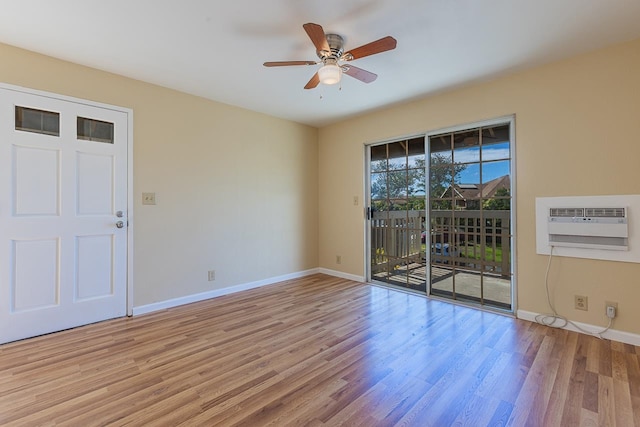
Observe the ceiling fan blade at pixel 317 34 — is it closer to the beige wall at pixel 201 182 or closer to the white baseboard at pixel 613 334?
the beige wall at pixel 201 182

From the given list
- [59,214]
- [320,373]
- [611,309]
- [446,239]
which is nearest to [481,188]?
[446,239]

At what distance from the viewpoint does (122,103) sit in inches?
117

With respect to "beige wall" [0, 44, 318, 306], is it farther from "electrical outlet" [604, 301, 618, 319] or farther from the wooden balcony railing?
"electrical outlet" [604, 301, 618, 319]

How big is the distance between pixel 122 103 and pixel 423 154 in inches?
137

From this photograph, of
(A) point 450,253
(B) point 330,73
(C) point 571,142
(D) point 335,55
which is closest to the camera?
(B) point 330,73

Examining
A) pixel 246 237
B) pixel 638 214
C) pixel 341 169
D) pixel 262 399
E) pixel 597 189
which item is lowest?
pixel 262 399

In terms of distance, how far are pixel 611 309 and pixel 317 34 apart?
3.21 meters

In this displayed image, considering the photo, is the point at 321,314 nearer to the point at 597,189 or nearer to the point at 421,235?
the point at 421,235

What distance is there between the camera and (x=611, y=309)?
95.3 inches

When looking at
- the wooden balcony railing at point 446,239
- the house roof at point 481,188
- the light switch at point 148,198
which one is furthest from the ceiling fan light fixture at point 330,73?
the light switch at point 148,198

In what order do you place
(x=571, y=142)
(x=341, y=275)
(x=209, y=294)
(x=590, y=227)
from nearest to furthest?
(x=590, y=227) < (x=571, y=142) < (x=209, y=294) < (x=341, y=275)

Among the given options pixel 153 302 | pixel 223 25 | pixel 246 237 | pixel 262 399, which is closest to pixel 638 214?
pixel 262 399

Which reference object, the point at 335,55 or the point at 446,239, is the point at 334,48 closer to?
the point at 335,55

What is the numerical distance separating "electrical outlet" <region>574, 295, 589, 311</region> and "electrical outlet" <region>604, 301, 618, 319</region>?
5.0 inches
